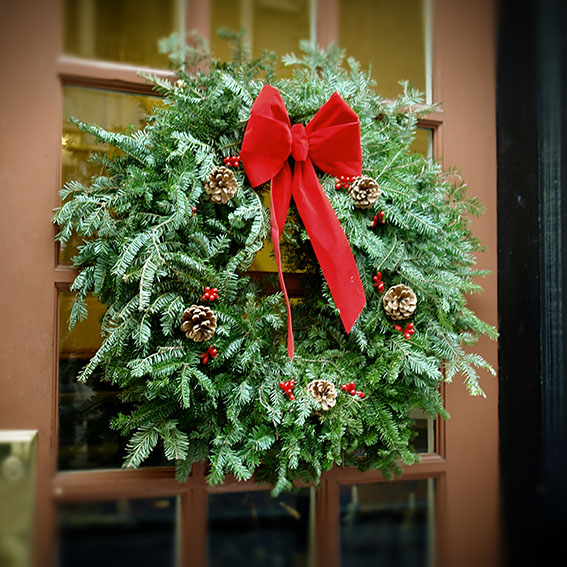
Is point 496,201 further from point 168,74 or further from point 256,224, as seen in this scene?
point 168,74

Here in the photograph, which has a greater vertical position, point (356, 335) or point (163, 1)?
point (163, 1)

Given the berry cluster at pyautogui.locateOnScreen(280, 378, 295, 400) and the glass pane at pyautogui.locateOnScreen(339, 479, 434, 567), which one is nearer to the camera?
the berry cluster at pyautogui.locateOnScreen(280, 378, 295, 400)

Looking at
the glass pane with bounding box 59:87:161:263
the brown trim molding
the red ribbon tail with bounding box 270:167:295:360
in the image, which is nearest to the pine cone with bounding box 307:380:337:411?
the red ribbon tail with bounding box 270:167:295:360

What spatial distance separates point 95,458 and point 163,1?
2.86 ft

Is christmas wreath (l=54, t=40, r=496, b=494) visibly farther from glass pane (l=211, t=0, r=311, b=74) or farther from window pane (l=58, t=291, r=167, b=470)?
glass pane (l=211, t=0, r=311, b=74)

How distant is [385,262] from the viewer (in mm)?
782

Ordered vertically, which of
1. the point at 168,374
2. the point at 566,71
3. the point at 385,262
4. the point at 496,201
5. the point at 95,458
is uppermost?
the point at 566,71

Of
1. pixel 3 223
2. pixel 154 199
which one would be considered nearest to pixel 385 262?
pixel 154 199

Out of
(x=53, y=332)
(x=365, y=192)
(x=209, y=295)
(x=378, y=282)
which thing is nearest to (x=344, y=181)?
(x=365, y=192)

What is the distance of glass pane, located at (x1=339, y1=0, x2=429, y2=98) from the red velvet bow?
0.33m

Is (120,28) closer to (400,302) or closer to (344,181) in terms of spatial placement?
(344,181)

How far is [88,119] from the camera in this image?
892mm

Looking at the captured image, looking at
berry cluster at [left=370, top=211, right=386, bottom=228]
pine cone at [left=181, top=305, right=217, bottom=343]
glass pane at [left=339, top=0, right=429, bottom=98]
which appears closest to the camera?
pine cone at [left=181, top=305, right=217, bottom=343]

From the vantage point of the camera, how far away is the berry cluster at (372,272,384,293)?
31.3 inches
